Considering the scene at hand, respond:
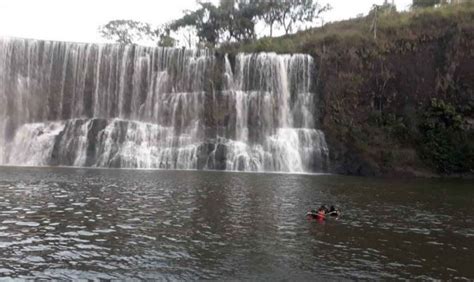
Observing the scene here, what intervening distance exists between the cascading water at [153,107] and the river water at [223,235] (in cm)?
2266

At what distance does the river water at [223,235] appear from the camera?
13164mm

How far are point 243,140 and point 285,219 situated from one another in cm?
3367

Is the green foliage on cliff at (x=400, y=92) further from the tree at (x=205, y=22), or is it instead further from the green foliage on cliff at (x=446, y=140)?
the tree at (x=205, y=22)

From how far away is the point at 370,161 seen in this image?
5003 cm

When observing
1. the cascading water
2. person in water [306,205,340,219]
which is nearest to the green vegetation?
the cascading water

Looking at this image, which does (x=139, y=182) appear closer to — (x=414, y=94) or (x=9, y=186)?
(x=9, y=186)

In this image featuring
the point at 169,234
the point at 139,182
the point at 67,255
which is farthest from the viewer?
the point at 139,182

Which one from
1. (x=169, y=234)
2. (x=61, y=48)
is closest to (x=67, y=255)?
(x=169, y=234)

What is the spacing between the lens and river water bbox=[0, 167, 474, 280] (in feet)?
43.2

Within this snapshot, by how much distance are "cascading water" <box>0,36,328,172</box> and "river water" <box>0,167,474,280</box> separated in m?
22.7

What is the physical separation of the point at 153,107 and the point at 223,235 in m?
41.5

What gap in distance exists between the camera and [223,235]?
55.9 ft

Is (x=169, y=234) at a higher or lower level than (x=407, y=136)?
lower

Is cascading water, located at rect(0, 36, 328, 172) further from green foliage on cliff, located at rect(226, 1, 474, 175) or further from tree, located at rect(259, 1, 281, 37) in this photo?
tree, located at rect(259, 1, 281, 37)
